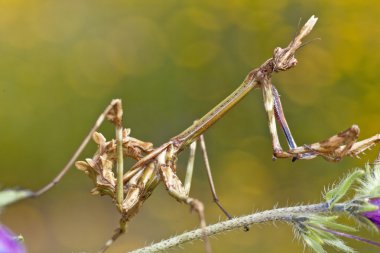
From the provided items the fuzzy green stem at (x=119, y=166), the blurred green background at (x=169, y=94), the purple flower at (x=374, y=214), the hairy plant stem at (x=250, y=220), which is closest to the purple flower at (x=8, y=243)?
the hairy plant stem at (x=250, y=220)

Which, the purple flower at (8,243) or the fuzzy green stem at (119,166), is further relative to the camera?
the fuzzy green stem at (119,166)

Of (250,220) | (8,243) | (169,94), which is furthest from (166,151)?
(169,94)

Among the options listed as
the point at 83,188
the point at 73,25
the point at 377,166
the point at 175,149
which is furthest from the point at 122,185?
the point at 73,25

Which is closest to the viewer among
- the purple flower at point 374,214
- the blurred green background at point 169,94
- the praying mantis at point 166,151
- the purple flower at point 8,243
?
the purple flower at point 8,243

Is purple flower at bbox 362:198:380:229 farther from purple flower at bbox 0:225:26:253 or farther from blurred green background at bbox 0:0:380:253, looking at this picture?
blurred green background at bbox 0:0:380:253

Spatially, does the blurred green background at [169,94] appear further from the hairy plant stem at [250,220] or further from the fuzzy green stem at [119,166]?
the hairy plant stem at [250,220]

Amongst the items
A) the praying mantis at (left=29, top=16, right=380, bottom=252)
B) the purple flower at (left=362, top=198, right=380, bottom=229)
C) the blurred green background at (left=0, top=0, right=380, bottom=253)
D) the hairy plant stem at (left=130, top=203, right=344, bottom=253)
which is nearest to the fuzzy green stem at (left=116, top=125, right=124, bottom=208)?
the praying mantis at (left=29, top=16, right=380, bottom=252)

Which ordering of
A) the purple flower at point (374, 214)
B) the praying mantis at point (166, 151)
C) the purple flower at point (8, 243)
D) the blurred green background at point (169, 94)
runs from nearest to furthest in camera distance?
the purple flower at point (8, 243) → the purple flower at point (374, 214) → the praying mantis at point (166, 151) → the blurred green background at point (169, 94)

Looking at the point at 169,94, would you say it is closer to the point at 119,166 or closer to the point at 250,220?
the point at 119,166
